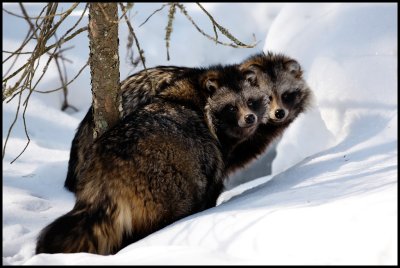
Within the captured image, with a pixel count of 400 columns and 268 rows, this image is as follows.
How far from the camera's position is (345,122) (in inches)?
245

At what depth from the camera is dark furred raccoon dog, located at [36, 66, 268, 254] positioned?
3.79 meters

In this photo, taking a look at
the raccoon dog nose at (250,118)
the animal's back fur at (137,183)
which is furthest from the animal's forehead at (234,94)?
the animal's back fur at (137,183)

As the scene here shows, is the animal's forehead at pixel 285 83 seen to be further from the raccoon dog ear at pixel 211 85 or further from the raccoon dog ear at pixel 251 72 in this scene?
the raccoon dog ear at pixel 211 85

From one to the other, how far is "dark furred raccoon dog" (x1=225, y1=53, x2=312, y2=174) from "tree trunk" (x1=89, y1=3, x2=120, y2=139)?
4.11 feet

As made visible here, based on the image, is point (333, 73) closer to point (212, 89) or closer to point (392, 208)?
point (212, 89)

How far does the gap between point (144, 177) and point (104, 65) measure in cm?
101

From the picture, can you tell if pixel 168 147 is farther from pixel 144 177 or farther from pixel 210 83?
pixel 210 83

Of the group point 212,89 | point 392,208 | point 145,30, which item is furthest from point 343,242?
point 145,30

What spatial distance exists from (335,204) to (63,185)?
3063mm

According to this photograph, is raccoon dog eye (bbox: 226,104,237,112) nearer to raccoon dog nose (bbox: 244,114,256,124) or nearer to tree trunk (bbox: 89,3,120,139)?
raccoon dog nose (bbox: 244,114,256,124)

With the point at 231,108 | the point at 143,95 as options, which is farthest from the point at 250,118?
the point at 143,95

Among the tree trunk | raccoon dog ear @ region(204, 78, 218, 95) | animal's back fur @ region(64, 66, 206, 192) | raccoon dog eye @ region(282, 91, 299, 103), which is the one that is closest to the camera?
the tree trunk

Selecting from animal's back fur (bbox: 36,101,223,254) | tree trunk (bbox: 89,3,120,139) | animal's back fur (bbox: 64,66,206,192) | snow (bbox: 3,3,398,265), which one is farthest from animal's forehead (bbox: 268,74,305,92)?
tree trunk (bbox: 89,3,120,139)

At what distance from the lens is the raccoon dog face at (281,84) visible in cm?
591
